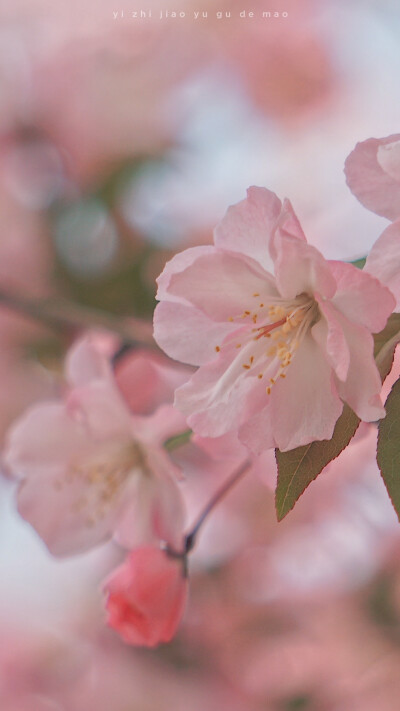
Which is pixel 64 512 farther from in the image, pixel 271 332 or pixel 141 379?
pixel 271 332

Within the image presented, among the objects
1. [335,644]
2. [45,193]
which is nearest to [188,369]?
[45,193]

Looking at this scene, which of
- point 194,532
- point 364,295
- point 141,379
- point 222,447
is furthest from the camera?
point 141,379

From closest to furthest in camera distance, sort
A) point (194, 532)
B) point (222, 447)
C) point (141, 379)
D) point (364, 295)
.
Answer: point (364, 295) → point (222, 447) → point (194, 532) → point (141, 379)

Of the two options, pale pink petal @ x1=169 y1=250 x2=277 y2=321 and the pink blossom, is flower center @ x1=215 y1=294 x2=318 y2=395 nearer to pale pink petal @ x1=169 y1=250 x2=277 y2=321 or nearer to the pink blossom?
pale pink petal @ x1=169 y1=250 x2=277 y2=321

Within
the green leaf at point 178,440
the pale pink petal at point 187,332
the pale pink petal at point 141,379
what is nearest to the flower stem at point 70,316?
the pale pink petal at point 141,379

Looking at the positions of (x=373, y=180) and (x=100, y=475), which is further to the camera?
(x=100, y=475)

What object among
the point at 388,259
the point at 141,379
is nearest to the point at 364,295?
the point at 388,259
